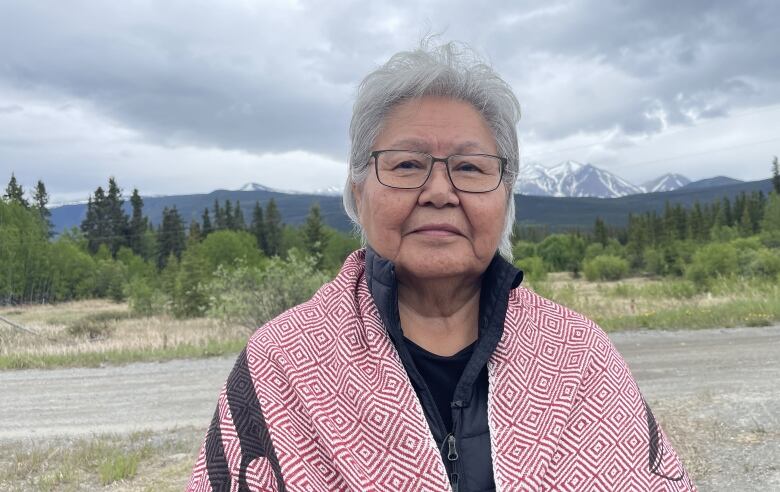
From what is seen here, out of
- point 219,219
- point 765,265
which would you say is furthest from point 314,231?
point 765,265

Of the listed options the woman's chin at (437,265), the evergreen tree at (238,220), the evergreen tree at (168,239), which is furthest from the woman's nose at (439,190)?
the evergreen tree at (238,220)

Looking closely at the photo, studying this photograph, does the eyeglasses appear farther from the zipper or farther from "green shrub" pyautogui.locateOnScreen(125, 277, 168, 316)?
"green shrub" pyautogui.locateOnScreen(125, 277, 168, 316)

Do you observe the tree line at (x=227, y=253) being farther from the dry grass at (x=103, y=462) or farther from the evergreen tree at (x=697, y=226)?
the dry grass at (x=103, y=462)

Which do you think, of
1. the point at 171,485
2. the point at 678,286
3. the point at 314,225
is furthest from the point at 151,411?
the point at 314,225

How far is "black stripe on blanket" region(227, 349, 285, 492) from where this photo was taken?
4.32ft

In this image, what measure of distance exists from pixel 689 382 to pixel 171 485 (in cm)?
560

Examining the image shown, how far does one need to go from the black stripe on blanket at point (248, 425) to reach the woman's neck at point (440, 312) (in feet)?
1.57

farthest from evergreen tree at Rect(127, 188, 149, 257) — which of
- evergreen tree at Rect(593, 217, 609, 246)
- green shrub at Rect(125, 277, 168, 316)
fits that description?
evergreen tree at Rect(593, 217, 609, 246)

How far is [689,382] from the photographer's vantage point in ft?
21.9

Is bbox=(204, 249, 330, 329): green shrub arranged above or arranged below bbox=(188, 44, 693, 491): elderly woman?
below

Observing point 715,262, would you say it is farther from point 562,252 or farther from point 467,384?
point 562,252

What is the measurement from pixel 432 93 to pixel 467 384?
818 millimetres

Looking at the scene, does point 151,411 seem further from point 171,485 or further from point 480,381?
point 480,381

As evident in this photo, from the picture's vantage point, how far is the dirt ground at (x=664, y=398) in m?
4.32
